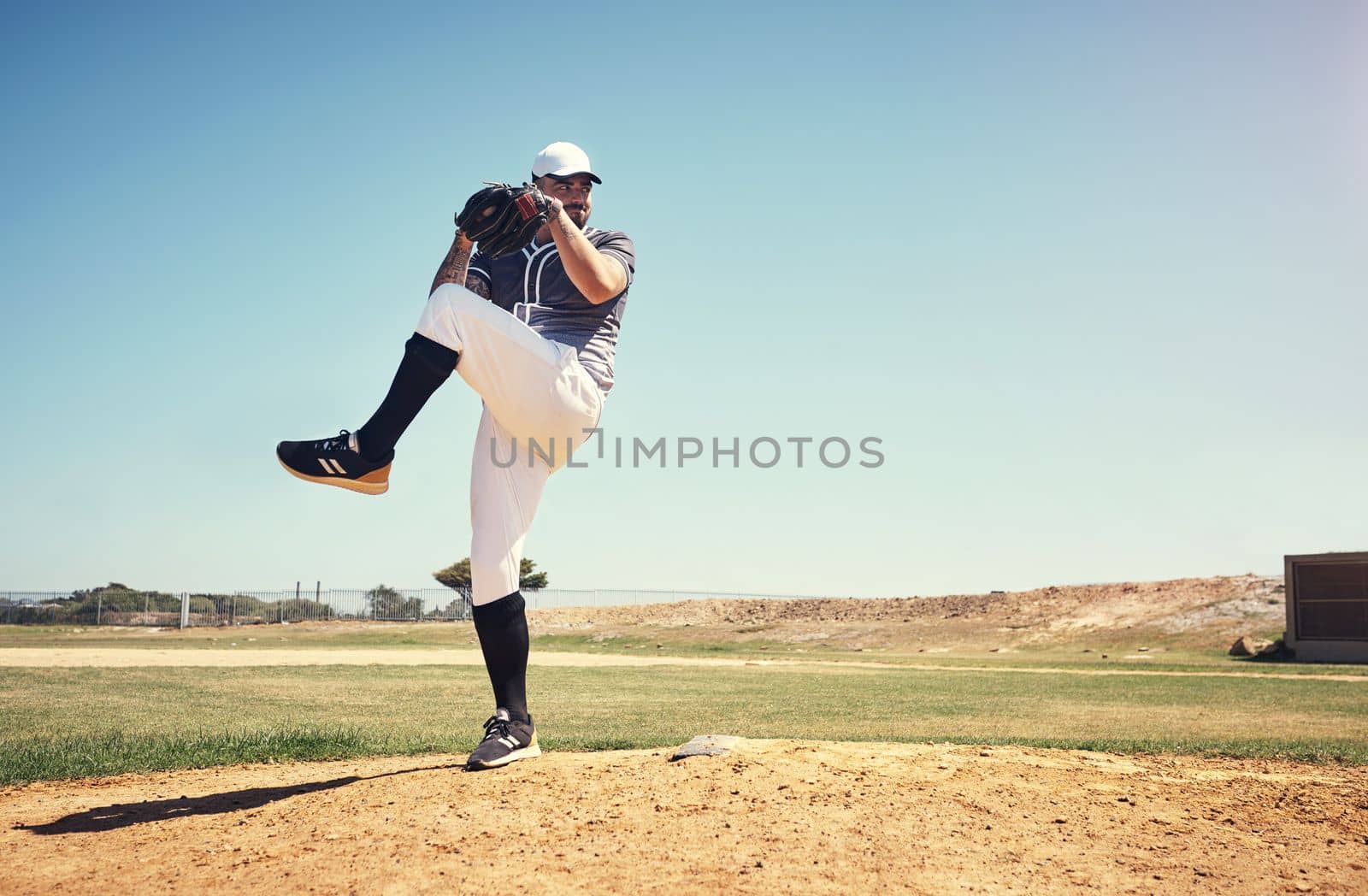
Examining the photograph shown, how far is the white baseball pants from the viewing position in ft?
13.6

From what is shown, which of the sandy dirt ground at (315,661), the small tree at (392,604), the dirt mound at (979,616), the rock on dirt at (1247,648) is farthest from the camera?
the small tree at (392,604)

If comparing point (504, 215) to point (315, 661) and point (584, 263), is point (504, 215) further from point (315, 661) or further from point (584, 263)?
point (315, 661)

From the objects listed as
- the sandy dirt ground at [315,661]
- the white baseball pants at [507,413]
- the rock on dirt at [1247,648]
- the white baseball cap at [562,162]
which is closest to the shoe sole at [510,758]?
the white baseball pants at [507,413]

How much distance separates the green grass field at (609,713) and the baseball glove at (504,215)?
367 cm

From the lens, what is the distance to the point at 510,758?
182 inches

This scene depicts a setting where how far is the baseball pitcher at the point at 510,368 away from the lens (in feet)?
13.2

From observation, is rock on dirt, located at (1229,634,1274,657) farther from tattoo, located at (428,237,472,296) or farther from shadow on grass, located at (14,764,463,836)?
tattoo, located at (428,237,472,296)

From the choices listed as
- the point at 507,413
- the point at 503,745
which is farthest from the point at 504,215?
the point at 503,745

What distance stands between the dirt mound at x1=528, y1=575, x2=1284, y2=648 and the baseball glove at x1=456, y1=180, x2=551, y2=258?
3558cm

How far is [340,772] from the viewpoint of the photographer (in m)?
5.20

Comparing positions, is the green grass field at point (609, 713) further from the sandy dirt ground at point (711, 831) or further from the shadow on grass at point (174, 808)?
the sandy dirt ground at point (711, 831)

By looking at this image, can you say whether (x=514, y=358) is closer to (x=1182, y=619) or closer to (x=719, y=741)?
(x=719, y=741)

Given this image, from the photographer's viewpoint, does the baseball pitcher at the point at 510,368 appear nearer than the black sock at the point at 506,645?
Yes

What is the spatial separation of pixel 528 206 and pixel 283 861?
8.09 feet
